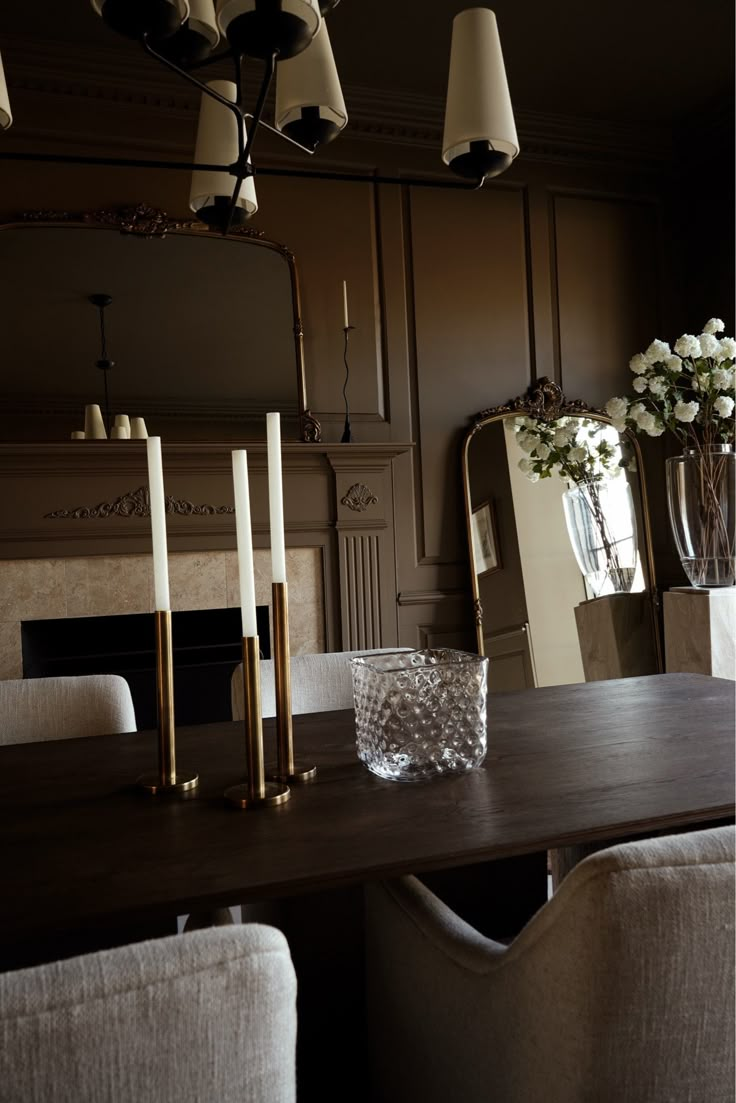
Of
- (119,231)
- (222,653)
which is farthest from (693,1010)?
(119,231)

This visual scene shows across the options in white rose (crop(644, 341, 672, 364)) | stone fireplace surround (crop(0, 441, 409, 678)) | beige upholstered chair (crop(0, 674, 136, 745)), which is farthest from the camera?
stone fireplace surround (crop(0, 441, 409, 678))

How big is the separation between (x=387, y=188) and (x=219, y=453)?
1341 millimetres

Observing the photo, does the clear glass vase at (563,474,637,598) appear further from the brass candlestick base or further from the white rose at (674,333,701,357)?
the brass candlestick base

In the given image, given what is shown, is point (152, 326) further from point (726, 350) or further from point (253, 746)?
point (253, 746)

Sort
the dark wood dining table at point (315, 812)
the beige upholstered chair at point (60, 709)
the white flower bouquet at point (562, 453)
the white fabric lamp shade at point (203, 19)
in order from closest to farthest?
the dark wood dining table at point (315, 812)
the white fabric lamp shade at point (203, 19)
the beige upholstered chair at point (60, 709)
the white flower bouquet at point (562, 453)

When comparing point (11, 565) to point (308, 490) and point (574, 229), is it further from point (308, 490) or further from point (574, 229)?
point (574, 229)

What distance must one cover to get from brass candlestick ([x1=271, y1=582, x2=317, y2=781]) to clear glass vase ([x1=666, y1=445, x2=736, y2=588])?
6.01 ft

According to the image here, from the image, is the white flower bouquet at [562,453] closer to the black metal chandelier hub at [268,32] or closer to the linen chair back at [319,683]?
the linen chair back at [319,683]

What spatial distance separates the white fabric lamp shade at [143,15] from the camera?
3.58 feet

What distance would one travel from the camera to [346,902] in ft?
4.28

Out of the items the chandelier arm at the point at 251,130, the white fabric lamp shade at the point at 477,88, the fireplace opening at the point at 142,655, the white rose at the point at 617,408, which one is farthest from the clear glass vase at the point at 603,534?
the chandelier arm at the point at 251,130

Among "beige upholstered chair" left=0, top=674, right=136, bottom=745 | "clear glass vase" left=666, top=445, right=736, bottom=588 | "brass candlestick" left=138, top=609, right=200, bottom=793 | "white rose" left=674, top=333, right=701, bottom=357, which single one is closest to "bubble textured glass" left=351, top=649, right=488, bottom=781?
"brass candlestick" left=138, top=609, right=200, bottom=793

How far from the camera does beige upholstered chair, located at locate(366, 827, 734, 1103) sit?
692 mm

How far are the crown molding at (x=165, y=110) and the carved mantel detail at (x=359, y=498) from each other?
4.78 feet
